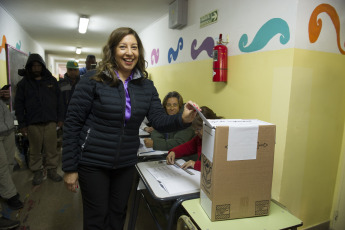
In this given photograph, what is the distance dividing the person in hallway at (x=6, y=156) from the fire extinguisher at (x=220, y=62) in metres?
2.06

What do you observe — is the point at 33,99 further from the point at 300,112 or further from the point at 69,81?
the point at 300,112

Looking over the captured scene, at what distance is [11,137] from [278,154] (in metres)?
2.49

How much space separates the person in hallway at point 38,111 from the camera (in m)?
2.78

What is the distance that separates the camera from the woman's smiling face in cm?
130

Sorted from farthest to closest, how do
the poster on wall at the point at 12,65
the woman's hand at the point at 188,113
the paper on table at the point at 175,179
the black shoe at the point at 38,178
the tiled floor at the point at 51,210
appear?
the poster on wall at the point at 12,65
the black shoe at the point at 38,178
the tiled floor at the point at 51,210
the paper on table at the point at 175,179
the woman's hand at the point at 188,113

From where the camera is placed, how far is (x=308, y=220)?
1.86 m

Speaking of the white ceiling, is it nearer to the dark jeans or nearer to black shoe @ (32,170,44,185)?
black shoe @ (32,170,44,185)

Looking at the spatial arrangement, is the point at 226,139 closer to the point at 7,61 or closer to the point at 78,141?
the point at 78,141

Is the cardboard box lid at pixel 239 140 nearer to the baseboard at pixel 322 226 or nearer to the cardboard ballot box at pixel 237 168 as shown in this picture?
the cardboard ballot box at pixel 237 168

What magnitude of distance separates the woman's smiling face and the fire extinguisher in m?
0.99

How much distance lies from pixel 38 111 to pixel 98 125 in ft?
6.47

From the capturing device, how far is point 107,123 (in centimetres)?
127

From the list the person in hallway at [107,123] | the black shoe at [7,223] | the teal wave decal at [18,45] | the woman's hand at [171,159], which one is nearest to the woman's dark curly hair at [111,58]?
the person in hallway at [107,123]

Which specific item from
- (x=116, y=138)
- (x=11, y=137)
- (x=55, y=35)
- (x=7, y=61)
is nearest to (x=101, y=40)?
(x=55, y=35)
